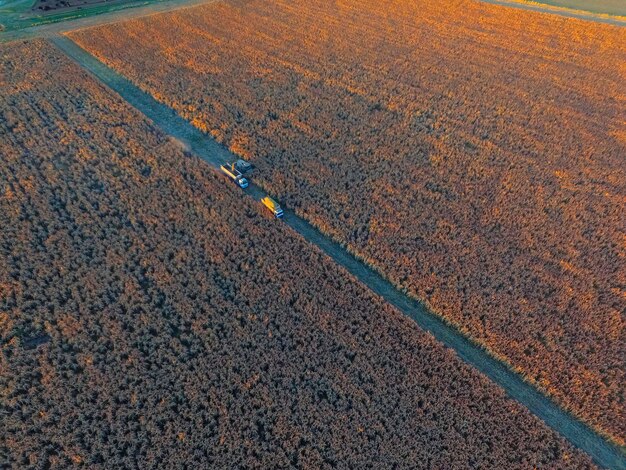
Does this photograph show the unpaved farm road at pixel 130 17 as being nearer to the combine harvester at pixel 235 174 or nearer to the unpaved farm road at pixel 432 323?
the unpaved farm road at pixel 432 323

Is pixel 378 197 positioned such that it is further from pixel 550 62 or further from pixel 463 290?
pixel 550 62

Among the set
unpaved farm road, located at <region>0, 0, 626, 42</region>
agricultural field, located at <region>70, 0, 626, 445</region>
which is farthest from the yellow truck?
unpaved farm road, located at <region>0, 0, 626, 42</region>

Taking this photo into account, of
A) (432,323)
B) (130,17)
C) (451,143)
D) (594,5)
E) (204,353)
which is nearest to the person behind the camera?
(204,353)

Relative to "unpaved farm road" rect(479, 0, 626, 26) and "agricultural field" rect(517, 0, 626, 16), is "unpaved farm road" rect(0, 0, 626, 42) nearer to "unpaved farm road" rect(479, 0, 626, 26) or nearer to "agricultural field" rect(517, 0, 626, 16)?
"unpaved farm road" rect(479, 0, 626, 26)

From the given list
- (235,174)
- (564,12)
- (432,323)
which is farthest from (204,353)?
(564,12)

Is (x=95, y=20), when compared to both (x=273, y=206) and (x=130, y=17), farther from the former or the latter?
(x=273, y=206)

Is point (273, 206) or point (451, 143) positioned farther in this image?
point (451, 143)

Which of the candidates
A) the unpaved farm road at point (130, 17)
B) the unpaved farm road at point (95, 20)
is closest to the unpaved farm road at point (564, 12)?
the unpaved farm road at point (130, 17)
